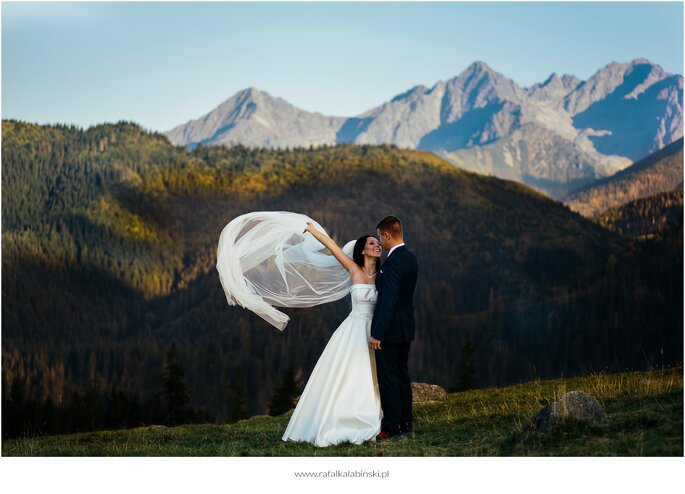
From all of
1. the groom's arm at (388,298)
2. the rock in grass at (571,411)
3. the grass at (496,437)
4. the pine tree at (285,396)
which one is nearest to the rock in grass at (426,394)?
the grass at (496,437)

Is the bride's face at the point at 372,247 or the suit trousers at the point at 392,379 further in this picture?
the bride's face at the point at 372,247

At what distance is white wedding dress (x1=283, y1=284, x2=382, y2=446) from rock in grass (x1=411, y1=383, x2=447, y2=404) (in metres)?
8.84

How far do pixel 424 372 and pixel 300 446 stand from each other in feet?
567

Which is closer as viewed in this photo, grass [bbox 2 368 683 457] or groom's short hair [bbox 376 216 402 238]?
grass [bbox 2 368 683 457]

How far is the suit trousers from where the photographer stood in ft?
42.8

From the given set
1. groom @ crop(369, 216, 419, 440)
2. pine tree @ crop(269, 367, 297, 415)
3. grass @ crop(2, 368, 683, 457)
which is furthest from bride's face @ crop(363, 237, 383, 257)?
pine tree @ crop(269, 367, 297, 415)

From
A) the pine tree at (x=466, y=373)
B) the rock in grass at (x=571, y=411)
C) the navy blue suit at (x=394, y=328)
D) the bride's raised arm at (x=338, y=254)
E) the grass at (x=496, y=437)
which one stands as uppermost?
the bride's raised arm at (x=338, y=254)

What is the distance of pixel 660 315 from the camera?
183 m

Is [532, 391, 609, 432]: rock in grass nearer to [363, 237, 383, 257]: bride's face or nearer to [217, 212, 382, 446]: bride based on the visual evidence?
[217, 212, 382, 446]: bride

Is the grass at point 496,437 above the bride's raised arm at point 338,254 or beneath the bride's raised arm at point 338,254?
beneath

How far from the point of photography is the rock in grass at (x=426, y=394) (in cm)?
2240

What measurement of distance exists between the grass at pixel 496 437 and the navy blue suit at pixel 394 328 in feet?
1.93

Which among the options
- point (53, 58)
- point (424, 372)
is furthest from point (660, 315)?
point (53, 58)

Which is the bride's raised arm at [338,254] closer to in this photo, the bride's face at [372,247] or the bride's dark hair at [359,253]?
the bride's dark hair at [359,253]
